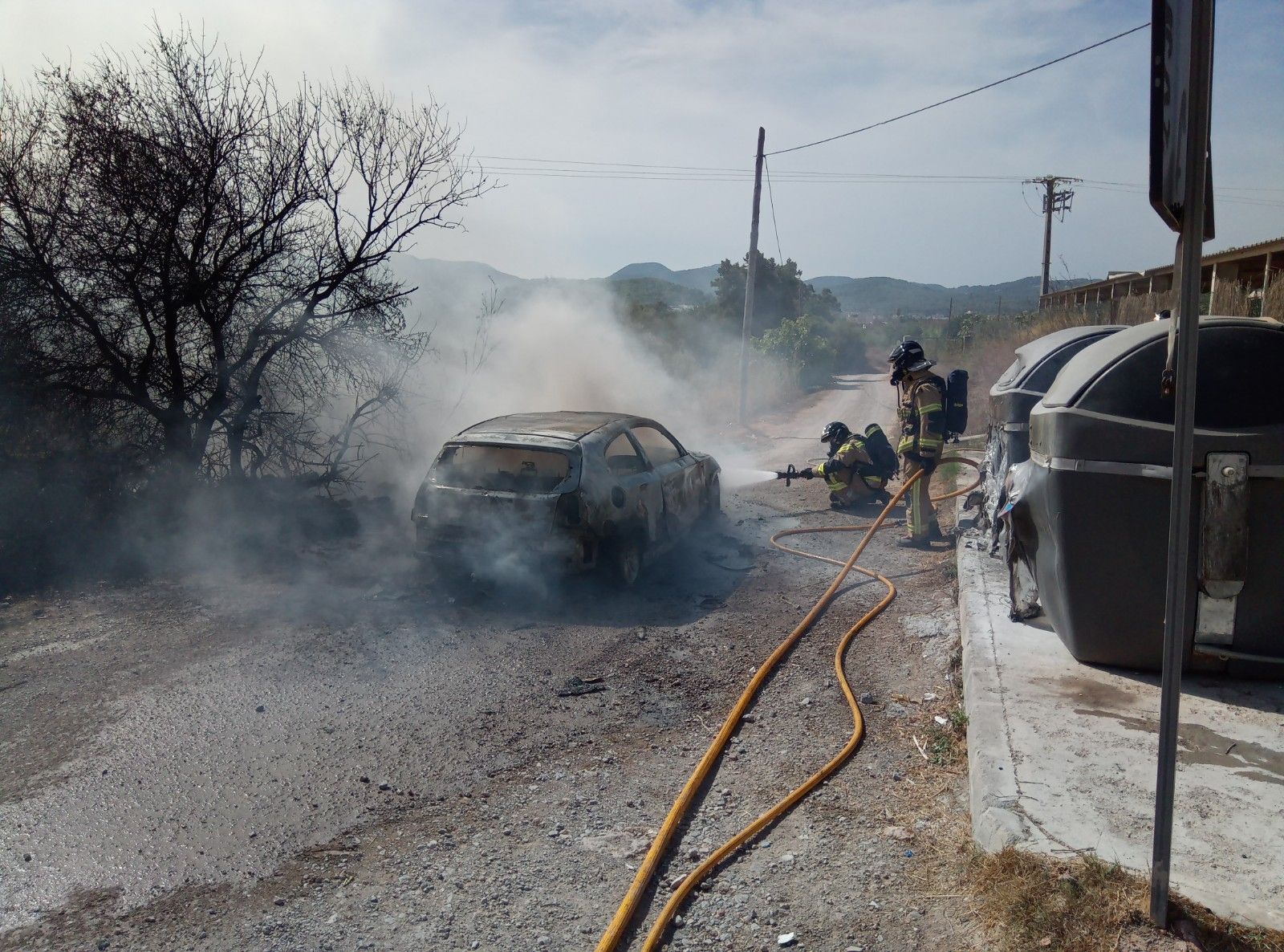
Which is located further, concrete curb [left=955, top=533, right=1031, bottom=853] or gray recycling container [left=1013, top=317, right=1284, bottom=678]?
gray recycling container [left=1013, top=317, right=1284, bottom=678]

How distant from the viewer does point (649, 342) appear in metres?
26.2

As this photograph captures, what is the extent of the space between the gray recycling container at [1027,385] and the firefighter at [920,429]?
2.85 ft

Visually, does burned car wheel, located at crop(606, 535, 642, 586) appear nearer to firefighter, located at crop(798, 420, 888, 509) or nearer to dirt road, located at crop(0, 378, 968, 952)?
dirt road, located at crop(0, 378, 968, 952)

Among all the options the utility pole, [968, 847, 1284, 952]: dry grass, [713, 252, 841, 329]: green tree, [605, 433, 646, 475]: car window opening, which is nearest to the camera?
[968, 847, 1284, 952]: dry grass

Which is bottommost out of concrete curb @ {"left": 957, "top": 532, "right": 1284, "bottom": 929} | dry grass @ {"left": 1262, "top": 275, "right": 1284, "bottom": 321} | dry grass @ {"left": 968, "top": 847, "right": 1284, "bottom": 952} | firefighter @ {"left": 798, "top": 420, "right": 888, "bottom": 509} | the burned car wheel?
dry grass @ {"left": 968, "top": 847, "right": 1284, "bottom": 952}

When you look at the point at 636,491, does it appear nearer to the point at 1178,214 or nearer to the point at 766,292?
the point at 1178,214

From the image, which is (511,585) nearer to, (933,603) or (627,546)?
(627,546)

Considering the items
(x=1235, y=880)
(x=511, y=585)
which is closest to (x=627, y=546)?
(x=511, y=585)

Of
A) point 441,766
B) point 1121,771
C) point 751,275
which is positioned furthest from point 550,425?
point 751,275

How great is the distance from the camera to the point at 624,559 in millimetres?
7316

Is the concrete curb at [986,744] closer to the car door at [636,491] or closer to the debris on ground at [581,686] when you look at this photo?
the debris on ground at [581,686]

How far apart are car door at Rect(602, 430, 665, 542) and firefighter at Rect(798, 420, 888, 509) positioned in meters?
2.97

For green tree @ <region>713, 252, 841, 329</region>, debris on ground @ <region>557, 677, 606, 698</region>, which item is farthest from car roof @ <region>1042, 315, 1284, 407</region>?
green tree @ <region>713, 252, 841, 329</region>

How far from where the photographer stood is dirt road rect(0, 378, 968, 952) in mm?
3301
